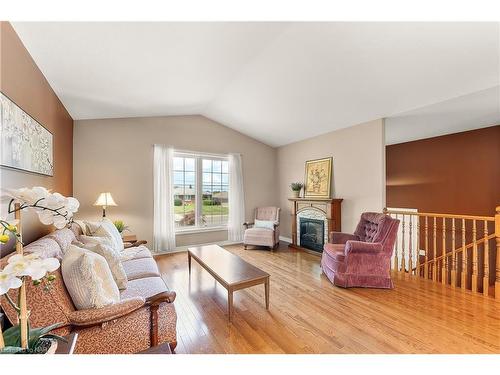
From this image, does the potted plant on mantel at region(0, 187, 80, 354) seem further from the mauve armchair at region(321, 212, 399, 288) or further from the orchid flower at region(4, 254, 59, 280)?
the mauve armchair at region(321, 212, 399, 288)

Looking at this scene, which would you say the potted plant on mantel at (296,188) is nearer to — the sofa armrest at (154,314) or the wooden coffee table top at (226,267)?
the wooden coffee table top at (226,267)

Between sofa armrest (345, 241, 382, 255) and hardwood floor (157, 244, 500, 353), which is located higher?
sofa armrest (345, 241, 382, 255)

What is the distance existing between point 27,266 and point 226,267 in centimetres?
196

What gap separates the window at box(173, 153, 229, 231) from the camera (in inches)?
183

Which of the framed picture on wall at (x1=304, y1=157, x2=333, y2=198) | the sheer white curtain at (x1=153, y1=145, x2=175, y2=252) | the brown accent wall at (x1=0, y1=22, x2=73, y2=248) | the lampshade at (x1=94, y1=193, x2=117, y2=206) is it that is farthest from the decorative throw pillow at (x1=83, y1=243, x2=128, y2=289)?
the framed picture on wall at (x1=304, y1=157, x2=333, y2=198)

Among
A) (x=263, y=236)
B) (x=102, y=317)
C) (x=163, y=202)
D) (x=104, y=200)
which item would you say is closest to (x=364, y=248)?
(x=263, y=236)

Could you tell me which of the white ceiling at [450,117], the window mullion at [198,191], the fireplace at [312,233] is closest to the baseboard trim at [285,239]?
the fireplace at [312,233]

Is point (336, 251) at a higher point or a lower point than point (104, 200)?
lower

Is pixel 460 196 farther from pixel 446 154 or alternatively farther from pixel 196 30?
pixel 196 30

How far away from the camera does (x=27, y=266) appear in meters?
0.66

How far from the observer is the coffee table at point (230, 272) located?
2.05 m

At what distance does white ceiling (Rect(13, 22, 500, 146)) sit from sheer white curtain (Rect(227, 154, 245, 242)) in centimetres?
165

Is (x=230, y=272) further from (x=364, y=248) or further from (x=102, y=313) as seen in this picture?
(x=364, y=248)
